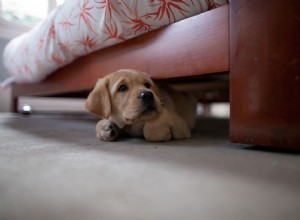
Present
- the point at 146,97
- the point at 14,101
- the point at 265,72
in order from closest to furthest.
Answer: the point at 265,72, the point at 146,97, the point at 14,101

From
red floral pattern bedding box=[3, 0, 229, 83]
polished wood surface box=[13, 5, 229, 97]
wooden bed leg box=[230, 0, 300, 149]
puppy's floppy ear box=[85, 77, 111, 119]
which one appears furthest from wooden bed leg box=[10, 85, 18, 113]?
wooden bed leg box=[230, 0, 300, 149]

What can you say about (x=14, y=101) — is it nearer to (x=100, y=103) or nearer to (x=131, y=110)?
(x=100, y=103)

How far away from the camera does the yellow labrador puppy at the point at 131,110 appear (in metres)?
1.19

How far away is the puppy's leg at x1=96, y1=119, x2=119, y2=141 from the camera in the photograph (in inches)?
47.8

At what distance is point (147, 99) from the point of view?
1.18m

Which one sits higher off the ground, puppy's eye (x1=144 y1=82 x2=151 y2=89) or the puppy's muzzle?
puppy's eye (x1=144 y1=82 x2=151 y2=89)

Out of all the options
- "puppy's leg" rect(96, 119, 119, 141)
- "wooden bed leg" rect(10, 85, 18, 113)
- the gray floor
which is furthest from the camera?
"wooden bed leg" rect(10, 85, 18, 113)

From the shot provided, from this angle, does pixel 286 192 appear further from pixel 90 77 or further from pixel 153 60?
pixel 90 77

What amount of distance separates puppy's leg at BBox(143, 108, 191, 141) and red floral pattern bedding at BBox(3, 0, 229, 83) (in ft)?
1.43

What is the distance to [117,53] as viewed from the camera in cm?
160

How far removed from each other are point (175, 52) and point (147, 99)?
0.28 meters

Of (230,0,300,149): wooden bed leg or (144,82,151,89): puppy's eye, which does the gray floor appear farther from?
(144,82,151,89): puppy's eye

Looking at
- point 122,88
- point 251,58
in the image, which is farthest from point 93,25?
point 251,58

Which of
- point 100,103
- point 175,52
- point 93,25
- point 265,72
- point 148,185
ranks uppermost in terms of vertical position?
point 93,25
